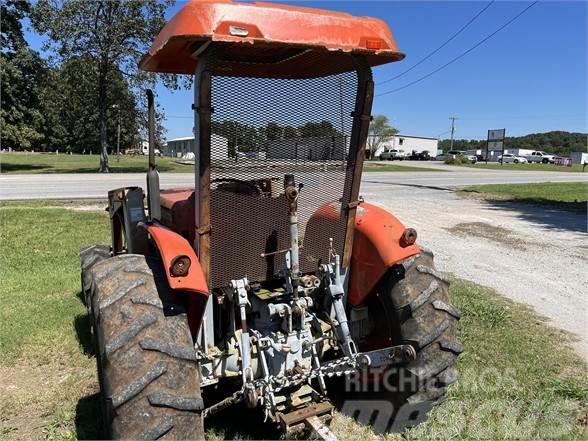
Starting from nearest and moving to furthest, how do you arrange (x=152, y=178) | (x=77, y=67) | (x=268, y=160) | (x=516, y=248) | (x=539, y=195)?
(x=268, y=160) → (x=152, y=178) → (x=516, y=248) → (x=539, y=195) → (x=77, y=67)

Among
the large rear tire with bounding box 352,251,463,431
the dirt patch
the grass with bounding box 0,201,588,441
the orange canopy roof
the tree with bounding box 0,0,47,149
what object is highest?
the tree with bounding box 0,0,47,149

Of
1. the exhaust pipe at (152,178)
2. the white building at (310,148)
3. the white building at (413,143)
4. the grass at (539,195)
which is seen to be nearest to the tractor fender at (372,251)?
the white building at (310,148)

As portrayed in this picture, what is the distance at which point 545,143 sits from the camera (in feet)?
474

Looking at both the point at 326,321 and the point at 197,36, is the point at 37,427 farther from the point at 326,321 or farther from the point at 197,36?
the point at 197,36

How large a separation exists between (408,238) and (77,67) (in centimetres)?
2756

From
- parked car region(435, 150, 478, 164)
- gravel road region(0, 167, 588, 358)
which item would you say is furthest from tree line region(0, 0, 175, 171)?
parked car region(435, 150, 478, 164)

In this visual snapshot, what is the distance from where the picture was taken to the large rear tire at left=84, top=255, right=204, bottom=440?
2.48 m

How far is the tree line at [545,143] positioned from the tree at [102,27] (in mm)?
116118

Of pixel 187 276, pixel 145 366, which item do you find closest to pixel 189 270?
pixel 187 276

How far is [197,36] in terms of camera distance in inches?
89.4

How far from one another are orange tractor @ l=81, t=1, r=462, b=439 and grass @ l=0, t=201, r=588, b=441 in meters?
0.60

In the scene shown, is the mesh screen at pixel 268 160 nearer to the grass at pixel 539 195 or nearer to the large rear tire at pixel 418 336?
the large rear tire at pixel 418 336

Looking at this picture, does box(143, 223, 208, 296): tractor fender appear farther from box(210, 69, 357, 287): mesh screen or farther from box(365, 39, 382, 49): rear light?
box(365, 39, 382, 49): rear light

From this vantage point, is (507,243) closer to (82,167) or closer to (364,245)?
(364,245)
